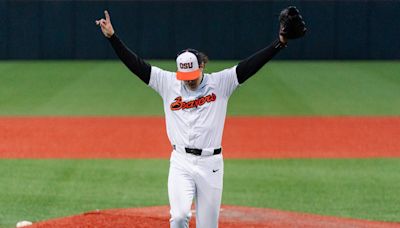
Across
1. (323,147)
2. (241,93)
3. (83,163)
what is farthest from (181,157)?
(241,93)

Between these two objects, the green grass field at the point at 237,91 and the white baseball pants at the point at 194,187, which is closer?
the white baseball pants at the point at 194,187

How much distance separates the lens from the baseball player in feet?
22.6

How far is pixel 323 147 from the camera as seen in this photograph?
47.4 feet

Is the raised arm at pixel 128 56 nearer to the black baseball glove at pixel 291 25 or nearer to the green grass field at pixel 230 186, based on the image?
the black baseball glove at pixel 291 25

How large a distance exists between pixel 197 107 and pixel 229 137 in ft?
27.7

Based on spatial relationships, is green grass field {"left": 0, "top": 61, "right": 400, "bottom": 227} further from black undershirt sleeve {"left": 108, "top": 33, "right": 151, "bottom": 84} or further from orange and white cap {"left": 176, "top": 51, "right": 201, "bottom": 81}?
orange and white cap {"left": 176, "top": 51, "right": 201, "bottom": 81}

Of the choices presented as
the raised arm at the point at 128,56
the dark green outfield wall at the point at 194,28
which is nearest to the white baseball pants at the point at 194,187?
the raised arm at the point at 128,56

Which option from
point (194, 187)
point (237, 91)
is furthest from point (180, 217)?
point (237, 91)

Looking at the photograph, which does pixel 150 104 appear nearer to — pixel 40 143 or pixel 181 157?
pixel 40 143

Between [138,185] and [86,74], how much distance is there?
44.8ft

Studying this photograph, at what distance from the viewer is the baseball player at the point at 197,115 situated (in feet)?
22.6

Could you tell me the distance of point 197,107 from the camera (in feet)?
23.0

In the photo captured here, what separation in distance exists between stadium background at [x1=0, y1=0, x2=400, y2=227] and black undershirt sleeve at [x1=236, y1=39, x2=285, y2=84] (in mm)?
3592

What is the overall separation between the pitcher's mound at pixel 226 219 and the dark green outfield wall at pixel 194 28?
57.8ft
